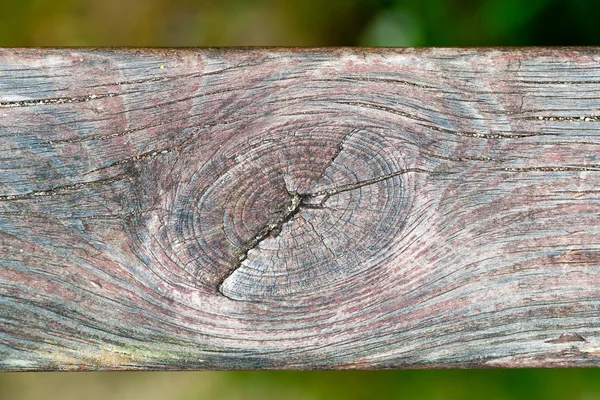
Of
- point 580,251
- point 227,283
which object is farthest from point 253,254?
point 580,251

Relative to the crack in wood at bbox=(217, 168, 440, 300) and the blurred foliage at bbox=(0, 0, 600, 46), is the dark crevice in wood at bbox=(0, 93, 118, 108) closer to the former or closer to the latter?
the crack in wood at bbox=(217, 168, 440, 300)

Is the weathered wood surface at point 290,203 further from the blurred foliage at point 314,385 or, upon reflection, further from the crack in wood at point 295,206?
the blurred foliage at point 314,385

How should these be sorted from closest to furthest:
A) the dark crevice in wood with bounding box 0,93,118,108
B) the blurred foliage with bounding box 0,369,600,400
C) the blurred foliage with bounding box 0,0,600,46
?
the dark crevice in wood with bounding box 0,93,118,108, the blurred foliage with bounding box 0,369,600,400, the blurred foliage with bounding box 0,0,600,46

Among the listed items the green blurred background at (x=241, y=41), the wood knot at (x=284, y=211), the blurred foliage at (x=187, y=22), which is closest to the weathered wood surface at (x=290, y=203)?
the wood knot at (x=284, y=211)

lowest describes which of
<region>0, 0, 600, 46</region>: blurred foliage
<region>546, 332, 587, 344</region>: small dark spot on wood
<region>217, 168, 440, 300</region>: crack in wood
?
<region>546, 332, 587, 344</region>: small dark spot on wood

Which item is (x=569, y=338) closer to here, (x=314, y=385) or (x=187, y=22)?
(x=314, y=385)

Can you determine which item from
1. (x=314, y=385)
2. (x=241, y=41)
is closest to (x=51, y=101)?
(x=241, y=41)

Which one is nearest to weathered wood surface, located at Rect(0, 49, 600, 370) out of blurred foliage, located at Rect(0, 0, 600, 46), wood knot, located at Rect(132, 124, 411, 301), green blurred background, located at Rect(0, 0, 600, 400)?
wood knot, located at Rect(132, 124, 411, 301)
